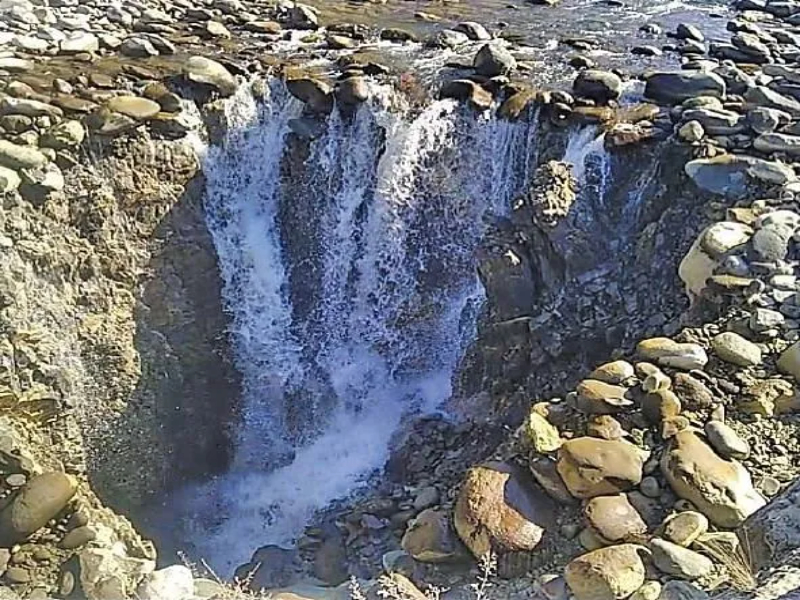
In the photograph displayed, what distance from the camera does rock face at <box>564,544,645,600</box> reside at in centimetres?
345

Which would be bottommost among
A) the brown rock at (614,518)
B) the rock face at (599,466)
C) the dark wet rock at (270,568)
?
the dark wet rock at (270,568)

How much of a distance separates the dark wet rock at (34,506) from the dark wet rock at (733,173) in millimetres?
4576

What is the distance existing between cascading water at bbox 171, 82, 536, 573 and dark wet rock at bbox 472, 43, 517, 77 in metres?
0.70

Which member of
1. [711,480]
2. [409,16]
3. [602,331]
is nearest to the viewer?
[711,480]

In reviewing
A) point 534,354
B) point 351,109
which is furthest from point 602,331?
point 351,109

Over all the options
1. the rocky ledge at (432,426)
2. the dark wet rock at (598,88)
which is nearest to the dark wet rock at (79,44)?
the rocky ledge at (432,426)

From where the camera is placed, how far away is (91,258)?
6.41m

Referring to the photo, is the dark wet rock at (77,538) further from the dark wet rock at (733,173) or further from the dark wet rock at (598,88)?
the dark wet rock at (598,88)

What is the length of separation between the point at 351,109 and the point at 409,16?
2774mm

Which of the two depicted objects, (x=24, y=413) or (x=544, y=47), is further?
(x=544, y=47)

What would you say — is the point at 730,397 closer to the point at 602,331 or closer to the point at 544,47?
the point at 602,331

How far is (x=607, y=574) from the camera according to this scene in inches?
137

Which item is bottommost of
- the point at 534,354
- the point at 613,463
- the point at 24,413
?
the point at 24,413

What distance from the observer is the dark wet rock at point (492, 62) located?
25.2 feet
